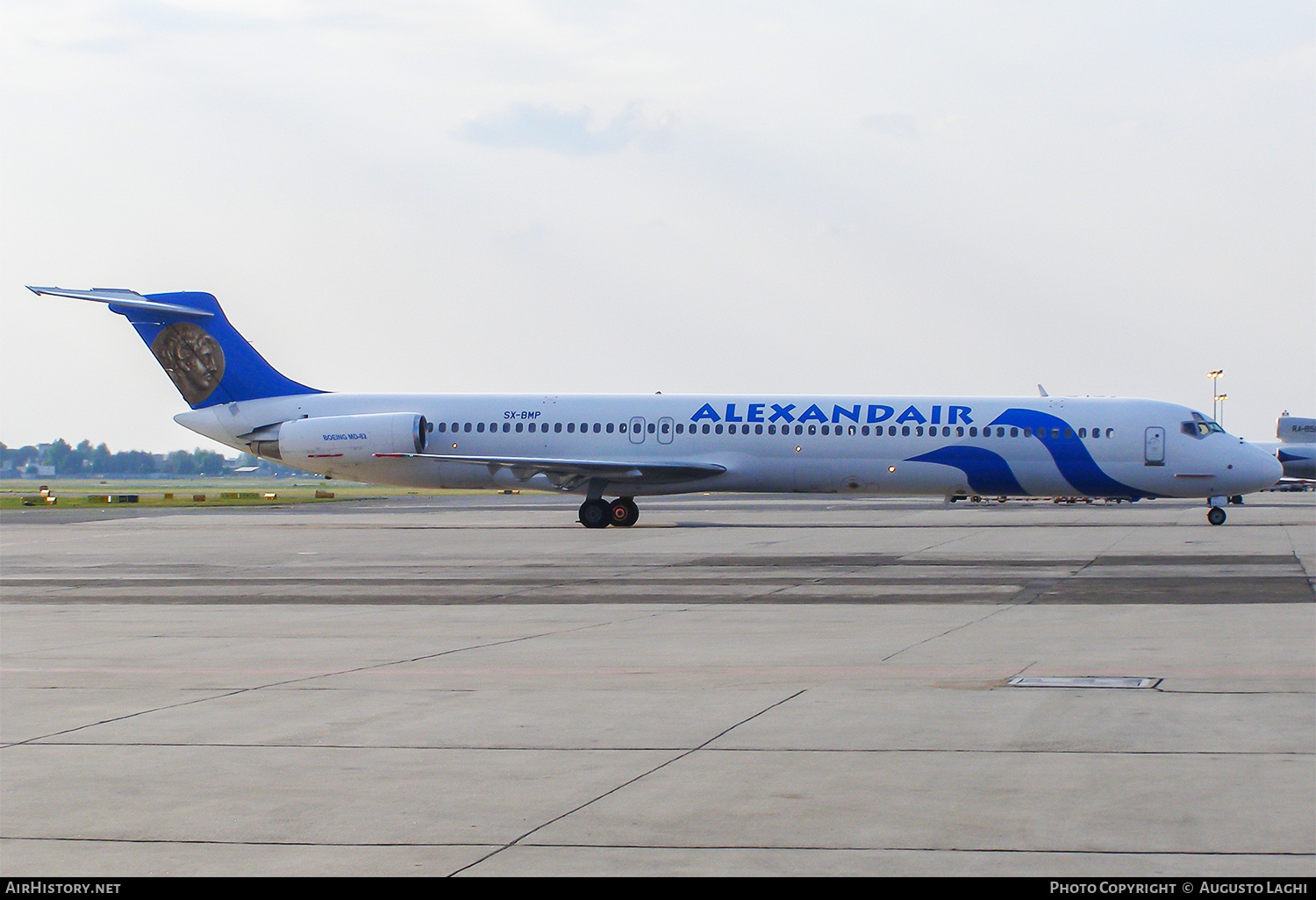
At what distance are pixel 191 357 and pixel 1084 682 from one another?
3442cm

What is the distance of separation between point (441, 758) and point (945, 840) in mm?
3149

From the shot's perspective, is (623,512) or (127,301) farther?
(127,301)

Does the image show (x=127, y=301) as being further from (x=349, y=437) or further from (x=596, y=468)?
(x=596, y=468)

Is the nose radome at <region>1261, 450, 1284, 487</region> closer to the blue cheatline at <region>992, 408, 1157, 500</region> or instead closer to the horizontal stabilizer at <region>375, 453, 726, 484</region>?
the blue cheatline at <region>992, 408, 1157, 500</region>

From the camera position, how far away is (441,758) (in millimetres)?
7953

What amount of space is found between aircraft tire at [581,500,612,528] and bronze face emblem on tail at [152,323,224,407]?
1190 centimetres

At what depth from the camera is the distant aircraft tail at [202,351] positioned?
40000 mm

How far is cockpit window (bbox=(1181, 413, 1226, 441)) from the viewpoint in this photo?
118 feet

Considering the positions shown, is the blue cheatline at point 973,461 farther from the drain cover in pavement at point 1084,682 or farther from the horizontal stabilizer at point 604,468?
the drain cover in pavement at point 1084,682

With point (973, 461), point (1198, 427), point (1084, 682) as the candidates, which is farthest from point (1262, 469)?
point (1084, 682)

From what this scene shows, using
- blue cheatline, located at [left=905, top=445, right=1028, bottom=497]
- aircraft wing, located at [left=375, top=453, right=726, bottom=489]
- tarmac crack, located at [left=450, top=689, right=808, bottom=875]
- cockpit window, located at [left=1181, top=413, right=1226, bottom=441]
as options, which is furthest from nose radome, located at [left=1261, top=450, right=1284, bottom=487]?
tarmac crack, located at [left=450, top=689, right=808, bottom=875]

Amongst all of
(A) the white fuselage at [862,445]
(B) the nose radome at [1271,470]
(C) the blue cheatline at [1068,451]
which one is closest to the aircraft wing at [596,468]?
(A) the white fuselage at [862,445]

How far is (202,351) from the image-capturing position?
4009 cm
